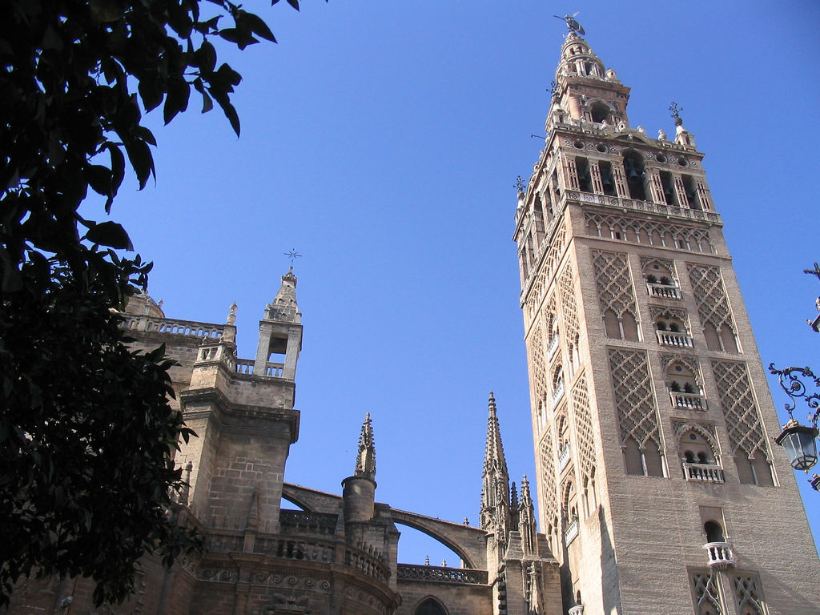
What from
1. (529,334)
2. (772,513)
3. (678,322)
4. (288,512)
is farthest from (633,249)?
(288,512)

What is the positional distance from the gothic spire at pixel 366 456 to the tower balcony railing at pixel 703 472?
916 cm

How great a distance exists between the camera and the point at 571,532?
79.4ft

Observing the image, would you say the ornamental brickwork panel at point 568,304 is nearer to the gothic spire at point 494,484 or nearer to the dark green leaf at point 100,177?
the gothic spire at point 494,484

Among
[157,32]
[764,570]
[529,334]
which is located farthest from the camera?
[529,334]

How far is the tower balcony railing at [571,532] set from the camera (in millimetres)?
23906

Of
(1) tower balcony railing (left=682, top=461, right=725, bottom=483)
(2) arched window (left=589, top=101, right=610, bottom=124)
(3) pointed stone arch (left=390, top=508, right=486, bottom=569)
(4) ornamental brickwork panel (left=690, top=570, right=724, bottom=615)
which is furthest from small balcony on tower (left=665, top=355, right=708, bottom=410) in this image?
(2) arched window (left=589, top=101, right=610, bottom=124)

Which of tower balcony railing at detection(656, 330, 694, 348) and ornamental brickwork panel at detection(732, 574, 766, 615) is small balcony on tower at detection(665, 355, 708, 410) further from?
ornamental brickwork panel at detection(732, 574, 766, 615)

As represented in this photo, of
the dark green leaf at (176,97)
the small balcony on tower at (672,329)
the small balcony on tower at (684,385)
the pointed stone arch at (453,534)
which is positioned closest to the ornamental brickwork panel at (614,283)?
the small balcony on tower at (672,329)

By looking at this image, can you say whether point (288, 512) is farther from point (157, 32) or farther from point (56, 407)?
point (157, 32)

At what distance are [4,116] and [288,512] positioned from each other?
18555mm

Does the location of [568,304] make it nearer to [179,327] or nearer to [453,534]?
[453,534]

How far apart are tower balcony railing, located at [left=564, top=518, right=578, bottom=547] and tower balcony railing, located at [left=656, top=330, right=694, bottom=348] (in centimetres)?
657

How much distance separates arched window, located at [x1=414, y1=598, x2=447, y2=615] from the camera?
75.9 ft

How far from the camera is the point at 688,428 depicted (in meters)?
23.6
